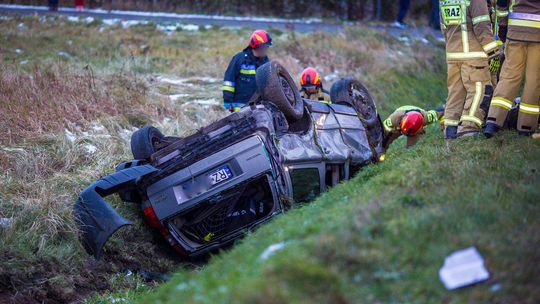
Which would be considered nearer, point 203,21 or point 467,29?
point 467,29

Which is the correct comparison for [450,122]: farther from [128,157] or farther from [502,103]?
[128,157]

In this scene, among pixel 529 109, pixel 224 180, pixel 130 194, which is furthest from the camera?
pixel 529 109

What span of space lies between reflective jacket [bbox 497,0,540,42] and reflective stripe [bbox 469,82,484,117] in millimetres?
665

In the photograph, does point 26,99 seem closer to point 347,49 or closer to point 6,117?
point 6,117

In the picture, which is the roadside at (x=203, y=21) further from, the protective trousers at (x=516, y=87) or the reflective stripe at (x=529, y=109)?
the reflective stripe at (x=529, y=109)

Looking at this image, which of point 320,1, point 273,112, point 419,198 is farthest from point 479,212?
point 320,1

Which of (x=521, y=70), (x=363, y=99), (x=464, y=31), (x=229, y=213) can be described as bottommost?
(x=229, y=213)

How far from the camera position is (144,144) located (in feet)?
20.3

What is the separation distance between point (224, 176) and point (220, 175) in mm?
37

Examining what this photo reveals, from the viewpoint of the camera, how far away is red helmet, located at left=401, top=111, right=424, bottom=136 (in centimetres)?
777

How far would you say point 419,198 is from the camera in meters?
4.59

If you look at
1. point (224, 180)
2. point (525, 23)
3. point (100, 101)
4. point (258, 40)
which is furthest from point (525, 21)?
point (100, 101)

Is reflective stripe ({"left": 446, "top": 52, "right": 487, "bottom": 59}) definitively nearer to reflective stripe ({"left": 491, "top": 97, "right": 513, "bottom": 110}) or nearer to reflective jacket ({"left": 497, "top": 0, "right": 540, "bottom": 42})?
reflective jacket ({"left": 497, "top": 0, "right": 540, "bottom": 42})

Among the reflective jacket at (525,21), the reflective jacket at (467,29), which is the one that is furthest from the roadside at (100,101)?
the reflective jacket at (525,21)
